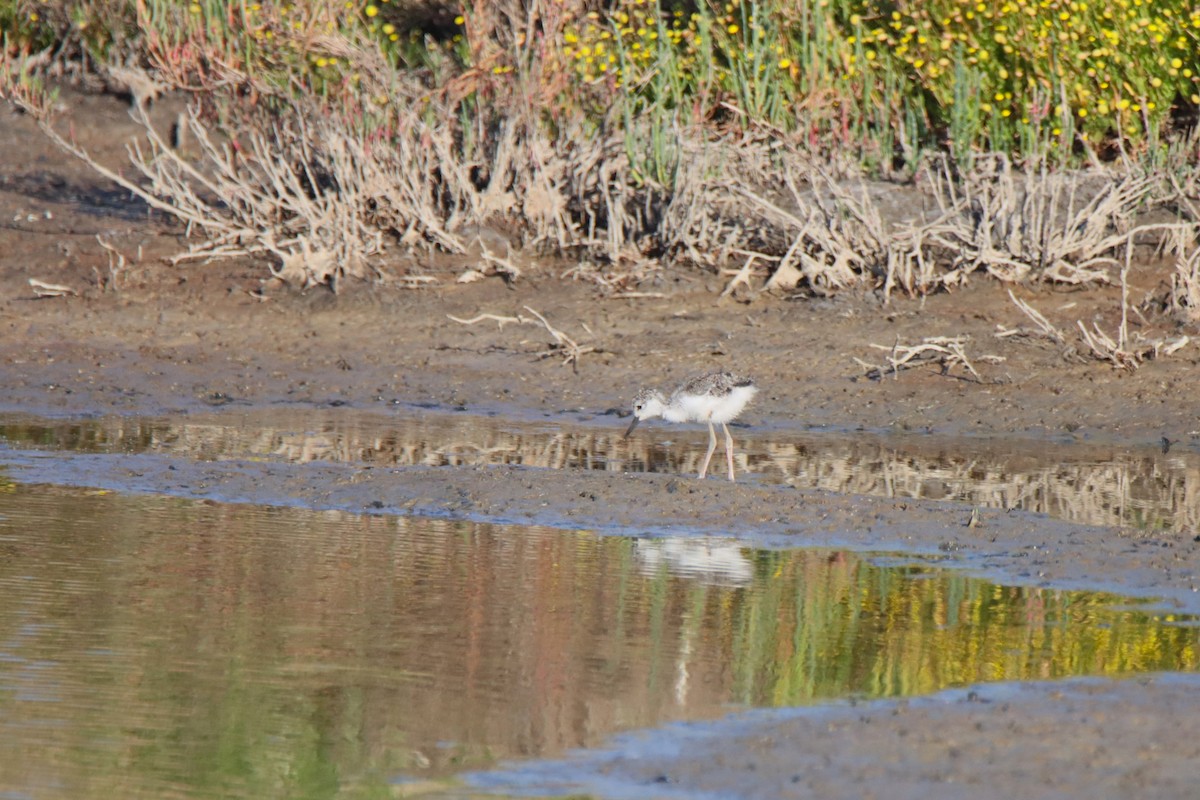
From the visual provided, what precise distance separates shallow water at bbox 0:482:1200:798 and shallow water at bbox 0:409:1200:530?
1.43 m

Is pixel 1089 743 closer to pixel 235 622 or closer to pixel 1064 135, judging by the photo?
pixel 235 622

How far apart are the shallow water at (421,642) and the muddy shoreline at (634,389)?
343mm

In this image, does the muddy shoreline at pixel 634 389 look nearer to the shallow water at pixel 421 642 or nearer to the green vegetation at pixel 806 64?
the shallow water at pixel 421 642

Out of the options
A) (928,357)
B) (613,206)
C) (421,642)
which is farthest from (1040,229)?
(421,642)

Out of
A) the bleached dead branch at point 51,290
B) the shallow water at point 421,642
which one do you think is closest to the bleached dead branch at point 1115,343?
the shallow water at point 421,642

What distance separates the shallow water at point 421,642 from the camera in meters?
4.14

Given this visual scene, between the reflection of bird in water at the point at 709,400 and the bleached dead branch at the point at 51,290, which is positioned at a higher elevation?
the reflection of bird in water at the point at 709,400

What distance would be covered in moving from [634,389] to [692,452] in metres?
1.15

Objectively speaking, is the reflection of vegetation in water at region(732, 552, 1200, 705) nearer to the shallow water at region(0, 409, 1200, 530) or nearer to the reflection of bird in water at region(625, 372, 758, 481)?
the shallow water at region(0, 409, 1200, 530)

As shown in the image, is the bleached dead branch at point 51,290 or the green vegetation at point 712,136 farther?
the bleached dead branch at point 51,290

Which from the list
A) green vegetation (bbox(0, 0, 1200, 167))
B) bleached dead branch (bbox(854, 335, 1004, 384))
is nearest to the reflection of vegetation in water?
bleached dead branch (bbox(854, 335, 1004, 384))

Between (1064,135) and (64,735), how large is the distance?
29.0ft

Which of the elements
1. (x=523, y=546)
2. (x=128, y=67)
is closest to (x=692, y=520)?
(x=523, y=546)

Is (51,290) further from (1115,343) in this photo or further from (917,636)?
(917,636)
